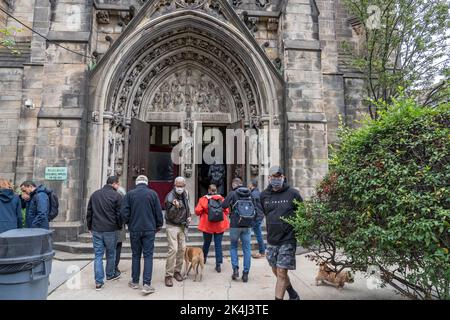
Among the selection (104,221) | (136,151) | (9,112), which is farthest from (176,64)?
(104,221)

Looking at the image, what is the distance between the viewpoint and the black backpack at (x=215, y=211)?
5.34 metres

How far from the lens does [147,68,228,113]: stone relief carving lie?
1055 cm

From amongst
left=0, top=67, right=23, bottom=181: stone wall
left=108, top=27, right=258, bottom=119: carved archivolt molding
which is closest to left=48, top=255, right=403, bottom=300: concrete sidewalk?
left=108, top=27, right=258, bottom=119: carved archivolt molding

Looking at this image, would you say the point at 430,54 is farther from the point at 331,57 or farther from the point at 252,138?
the point at 252,138

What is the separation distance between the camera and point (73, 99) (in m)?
8.10

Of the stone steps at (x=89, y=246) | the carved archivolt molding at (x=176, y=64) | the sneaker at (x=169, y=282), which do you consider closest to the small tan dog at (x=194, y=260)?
the sneaker at (x=169, y=282)

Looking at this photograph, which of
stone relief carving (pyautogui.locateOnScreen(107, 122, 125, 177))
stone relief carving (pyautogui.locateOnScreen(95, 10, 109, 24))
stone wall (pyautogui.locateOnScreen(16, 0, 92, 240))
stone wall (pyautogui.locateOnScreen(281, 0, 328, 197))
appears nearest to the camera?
stone wall (pyautogui.locateOnScreen(16, 0, 92, 240))

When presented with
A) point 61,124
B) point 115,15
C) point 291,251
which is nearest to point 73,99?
point 61,124

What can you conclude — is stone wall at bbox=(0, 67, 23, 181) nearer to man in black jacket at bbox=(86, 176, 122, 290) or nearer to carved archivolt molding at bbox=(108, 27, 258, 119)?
carved archivolt molding at bbox=(108, 27, 258, 119)

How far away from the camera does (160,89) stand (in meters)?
10.5

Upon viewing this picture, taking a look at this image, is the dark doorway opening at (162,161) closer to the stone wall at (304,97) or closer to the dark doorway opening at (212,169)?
the dark doorway opening at (212,169)

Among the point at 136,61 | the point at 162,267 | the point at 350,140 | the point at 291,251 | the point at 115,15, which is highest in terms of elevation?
the point at 115,15

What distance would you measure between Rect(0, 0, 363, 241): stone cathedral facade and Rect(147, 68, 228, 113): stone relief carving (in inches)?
1.4

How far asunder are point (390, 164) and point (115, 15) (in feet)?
30.4
